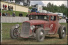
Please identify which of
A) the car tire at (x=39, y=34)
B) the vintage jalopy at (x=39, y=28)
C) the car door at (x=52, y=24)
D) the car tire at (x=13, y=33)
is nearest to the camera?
the car tire at (x=39, y=34)

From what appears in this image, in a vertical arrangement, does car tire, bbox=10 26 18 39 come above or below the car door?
below

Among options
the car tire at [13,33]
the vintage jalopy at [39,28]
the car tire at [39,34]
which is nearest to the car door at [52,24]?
the vintage jalopy at [39,28]

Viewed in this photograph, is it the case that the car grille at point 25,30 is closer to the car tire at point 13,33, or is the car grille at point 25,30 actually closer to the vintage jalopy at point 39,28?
the vintage jalopy at point 39,28

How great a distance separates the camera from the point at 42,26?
385 inches

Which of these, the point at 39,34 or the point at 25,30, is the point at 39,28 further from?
the point at 25,30

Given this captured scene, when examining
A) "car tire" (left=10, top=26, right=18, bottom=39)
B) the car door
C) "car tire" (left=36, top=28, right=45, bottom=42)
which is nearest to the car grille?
"car tire" (left=36, top=28, right=45, bottom=42)

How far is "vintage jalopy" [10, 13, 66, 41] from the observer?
908 cm

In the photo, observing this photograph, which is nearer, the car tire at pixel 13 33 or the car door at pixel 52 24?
the car tire at pixel 13 33

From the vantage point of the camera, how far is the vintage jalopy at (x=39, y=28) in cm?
908

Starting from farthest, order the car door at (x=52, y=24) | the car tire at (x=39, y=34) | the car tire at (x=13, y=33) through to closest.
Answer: the car door at (x=52, y=24), the car tire at (x=13, y=33), the car tire at (x=39, y=34)

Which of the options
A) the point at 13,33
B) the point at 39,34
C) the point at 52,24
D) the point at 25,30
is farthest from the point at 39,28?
the point at 13,33

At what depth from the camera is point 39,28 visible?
909 cm

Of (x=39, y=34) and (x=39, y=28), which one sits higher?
(x=39, y=28)

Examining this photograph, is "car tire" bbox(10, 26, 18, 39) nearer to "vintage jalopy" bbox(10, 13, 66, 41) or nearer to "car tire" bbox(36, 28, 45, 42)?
"vintage jalopy" bbox(10, 13, 66, 41)
